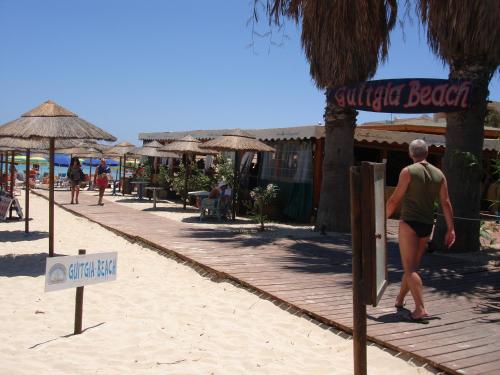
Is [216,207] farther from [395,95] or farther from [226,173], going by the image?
[395,95]

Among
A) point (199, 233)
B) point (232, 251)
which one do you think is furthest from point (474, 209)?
point (199, 233)

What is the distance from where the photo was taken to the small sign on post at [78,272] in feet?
14.7

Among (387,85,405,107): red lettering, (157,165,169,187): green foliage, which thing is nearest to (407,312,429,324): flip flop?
(387,85,405,107): red lettering

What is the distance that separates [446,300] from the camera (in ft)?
19.2

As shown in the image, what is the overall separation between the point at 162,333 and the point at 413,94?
20.9ft

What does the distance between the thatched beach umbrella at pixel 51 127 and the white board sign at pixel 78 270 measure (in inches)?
130

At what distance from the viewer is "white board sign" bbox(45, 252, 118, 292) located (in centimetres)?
446

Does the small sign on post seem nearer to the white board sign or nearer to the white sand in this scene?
the white board sign

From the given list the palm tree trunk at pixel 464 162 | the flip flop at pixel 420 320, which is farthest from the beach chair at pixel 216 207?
the flip flop at pixel 420 320

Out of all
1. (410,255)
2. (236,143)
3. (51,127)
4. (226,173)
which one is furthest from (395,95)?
(226,173)

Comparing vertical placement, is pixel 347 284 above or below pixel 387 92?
below

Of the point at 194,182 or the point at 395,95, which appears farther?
the point at 194,182

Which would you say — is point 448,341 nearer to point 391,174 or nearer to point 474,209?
point 474,209

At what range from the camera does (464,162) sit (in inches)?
347
